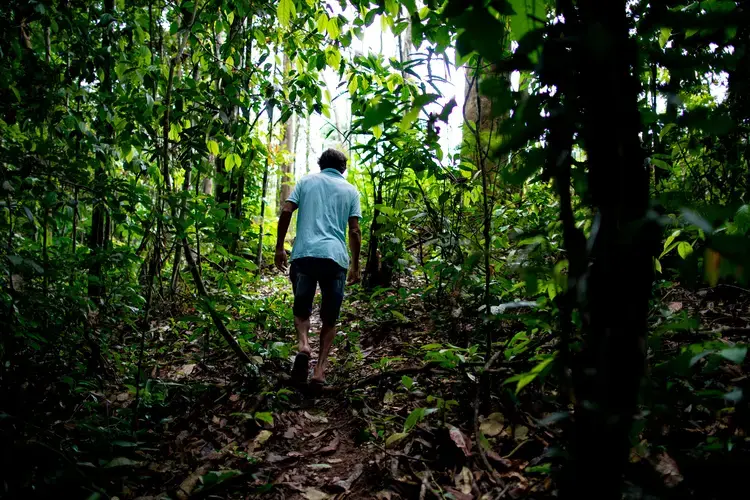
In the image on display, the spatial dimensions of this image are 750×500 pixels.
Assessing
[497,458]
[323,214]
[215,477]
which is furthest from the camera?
[323,214]

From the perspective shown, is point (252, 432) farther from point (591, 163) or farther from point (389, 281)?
point (389, 281)

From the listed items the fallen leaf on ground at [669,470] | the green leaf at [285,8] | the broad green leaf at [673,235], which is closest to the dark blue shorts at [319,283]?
the green leaf at [285,8]

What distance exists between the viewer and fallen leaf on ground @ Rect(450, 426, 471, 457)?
205 centimetres

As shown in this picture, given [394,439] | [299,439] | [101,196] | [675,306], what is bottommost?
[299,439]

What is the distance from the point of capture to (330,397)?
3.29 meters

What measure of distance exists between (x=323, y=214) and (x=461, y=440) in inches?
87.8

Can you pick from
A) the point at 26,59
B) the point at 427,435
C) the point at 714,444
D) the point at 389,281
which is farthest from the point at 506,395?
the point at 389,281

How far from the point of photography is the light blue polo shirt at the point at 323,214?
12.0 ft

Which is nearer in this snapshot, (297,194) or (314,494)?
(314,494)

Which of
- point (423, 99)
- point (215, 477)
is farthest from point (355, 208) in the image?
point (423, 99)

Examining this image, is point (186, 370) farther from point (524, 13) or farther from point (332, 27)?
point (524, 13)

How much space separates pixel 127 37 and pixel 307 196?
1702mm

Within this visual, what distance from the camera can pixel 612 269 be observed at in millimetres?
788

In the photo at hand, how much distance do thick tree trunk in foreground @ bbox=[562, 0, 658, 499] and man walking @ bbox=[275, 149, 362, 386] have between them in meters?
2.89
